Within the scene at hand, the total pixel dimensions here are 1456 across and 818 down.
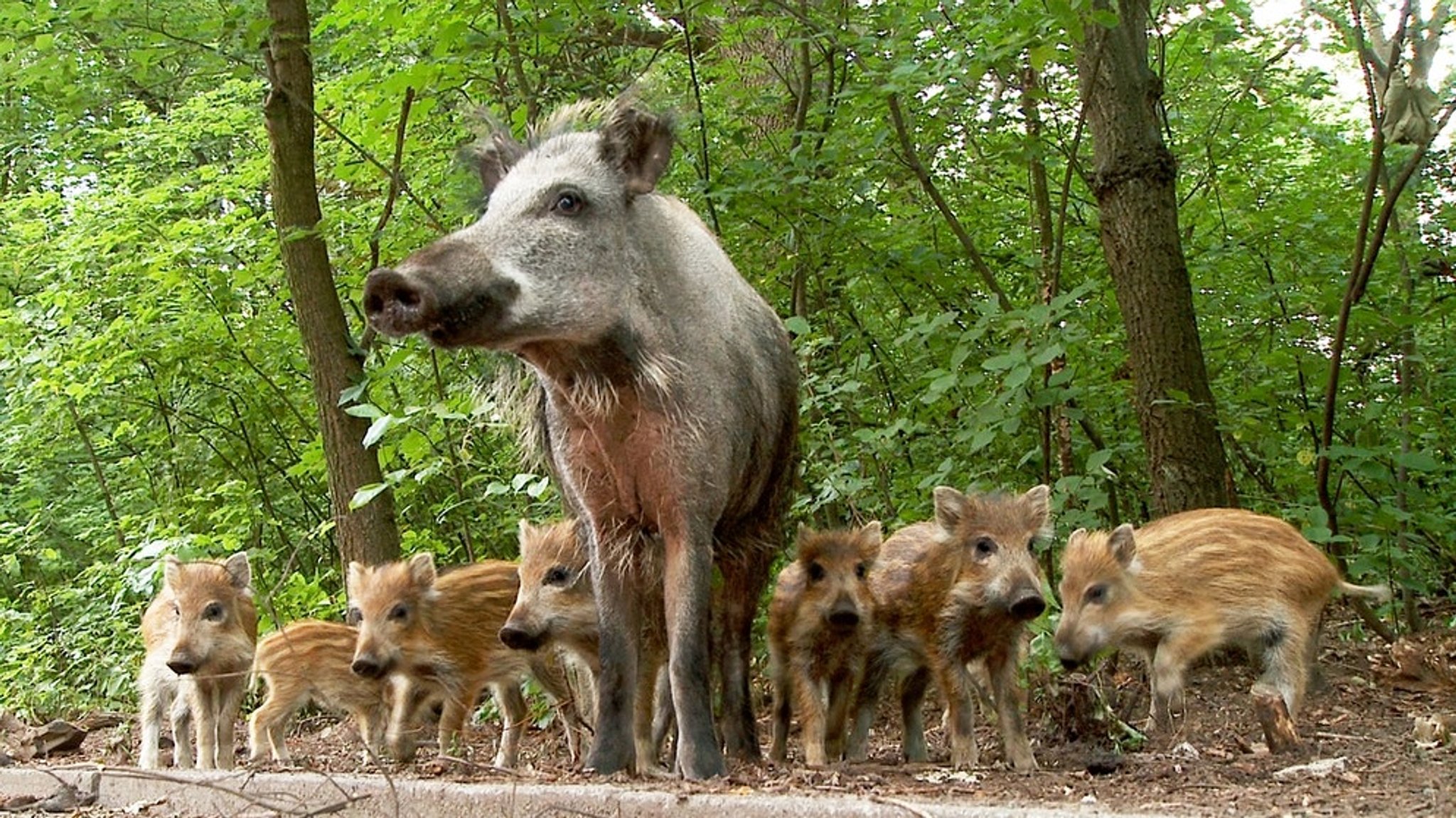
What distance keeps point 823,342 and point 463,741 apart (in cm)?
252

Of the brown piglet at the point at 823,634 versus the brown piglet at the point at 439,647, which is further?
the brown piglet at the point at 439,647

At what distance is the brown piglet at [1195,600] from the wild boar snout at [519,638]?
1956mm

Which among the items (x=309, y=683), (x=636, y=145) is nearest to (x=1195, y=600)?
(x=636, y=145)

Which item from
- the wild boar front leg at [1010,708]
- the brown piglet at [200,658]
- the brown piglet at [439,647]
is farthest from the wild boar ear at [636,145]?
the brown piglet at [200,658]

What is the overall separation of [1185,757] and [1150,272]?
2748 mm

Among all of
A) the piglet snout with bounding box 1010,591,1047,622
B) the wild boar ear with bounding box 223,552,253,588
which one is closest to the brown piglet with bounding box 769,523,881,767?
the piglet snout with bounding box 1010,591,1047,622

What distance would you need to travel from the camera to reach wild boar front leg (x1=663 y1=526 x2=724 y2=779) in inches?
182

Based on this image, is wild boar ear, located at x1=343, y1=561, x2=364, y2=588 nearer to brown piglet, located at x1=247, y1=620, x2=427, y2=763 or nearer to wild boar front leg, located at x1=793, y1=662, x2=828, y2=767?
brown piglet, located at x1=247, y1=620, x2=427, y2=763

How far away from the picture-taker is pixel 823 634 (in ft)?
18.3

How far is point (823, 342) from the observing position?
7062 millimetres

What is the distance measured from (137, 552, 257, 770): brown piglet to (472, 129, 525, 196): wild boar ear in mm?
2594

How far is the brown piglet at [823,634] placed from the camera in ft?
18.1

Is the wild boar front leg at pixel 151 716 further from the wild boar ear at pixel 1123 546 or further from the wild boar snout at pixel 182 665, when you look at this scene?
the wild boar ear at pixel 1123 546

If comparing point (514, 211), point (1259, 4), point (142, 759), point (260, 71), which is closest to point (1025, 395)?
point (514, 211)
